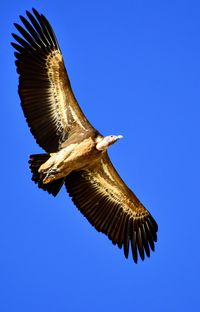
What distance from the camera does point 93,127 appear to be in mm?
17375

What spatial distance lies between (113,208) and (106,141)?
2.38m

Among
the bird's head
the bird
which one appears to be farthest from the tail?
the bird's head

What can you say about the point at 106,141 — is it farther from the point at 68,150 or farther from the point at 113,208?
the point at 113,208

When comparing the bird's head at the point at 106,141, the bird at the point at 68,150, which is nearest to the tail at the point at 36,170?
the bird at the point at 68,150

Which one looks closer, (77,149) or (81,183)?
(77,149)

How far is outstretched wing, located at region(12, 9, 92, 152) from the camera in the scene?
17312mm

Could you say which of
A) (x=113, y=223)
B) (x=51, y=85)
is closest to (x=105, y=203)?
(x=113, y=223)

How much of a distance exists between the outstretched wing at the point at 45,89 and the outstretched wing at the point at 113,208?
1.21 meters

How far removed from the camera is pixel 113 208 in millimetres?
18656

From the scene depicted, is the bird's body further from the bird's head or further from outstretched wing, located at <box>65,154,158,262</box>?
outstretched wing, located at <box>65,154,158,262</box>

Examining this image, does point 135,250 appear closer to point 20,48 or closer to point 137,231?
point 137,231

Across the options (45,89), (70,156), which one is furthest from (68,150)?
(45,89)

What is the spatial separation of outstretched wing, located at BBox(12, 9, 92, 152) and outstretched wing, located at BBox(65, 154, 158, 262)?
3.96ft

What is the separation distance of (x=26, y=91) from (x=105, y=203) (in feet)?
11.2
